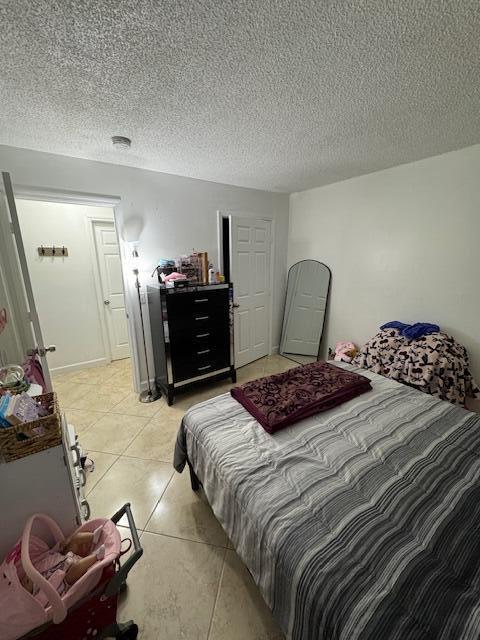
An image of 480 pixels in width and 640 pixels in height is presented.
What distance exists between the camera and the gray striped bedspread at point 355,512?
27.4 inches

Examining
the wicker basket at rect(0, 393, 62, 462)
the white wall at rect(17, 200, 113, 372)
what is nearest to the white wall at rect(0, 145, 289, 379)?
the white wall at rect(17, 200, 113, 372)

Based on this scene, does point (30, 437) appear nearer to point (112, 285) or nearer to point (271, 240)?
point (112, 285)

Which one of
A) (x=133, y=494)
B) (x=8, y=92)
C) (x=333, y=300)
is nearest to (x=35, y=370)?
(x=133, y=494)

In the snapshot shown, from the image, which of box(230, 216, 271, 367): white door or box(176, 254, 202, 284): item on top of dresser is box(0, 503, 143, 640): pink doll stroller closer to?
box(176, 254, 202, 284): item on top of dresser

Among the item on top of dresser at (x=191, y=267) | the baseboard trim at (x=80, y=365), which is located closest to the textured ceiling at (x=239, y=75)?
the item on top of dresser at (x=191, y=267)

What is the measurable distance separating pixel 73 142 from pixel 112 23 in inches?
49.9

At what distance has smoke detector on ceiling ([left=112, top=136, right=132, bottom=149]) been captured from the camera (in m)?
1.83

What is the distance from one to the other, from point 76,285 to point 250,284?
7.59 ft

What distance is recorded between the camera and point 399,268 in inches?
104

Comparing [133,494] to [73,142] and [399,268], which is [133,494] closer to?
[73,142]

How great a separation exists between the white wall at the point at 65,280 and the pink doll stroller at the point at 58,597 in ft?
9.48

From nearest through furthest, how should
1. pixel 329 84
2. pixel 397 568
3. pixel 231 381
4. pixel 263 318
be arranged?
1. pixel 397 568
2. pixel 329 84
3. pixel 231 381
4. pixel 263 318

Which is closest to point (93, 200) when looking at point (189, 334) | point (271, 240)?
point (189, 334)

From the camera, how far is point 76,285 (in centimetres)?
337
